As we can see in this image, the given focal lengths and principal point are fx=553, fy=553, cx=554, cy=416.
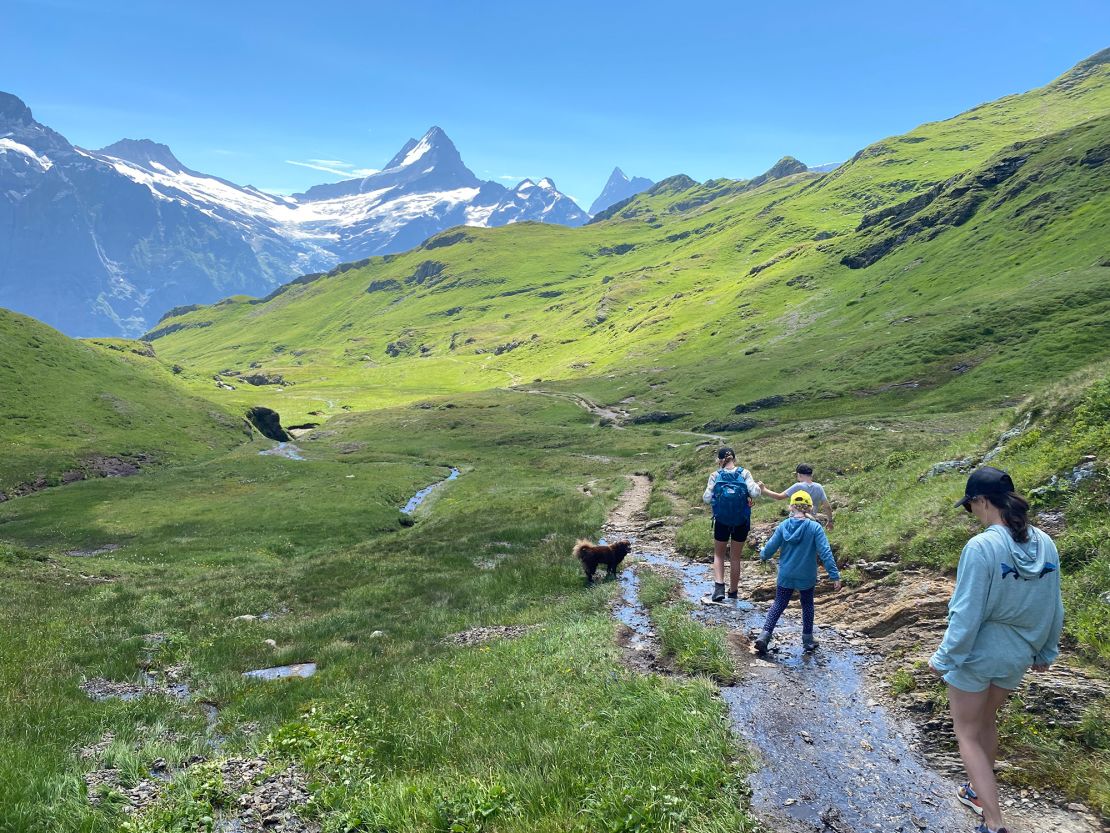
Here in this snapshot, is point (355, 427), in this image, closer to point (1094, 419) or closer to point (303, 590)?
point (303, 590)

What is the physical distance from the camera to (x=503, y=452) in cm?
9031

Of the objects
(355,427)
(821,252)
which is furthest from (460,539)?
(821,252)

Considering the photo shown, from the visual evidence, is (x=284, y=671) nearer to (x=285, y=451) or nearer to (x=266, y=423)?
(x=285, y=451)

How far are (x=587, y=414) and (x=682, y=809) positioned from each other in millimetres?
111309

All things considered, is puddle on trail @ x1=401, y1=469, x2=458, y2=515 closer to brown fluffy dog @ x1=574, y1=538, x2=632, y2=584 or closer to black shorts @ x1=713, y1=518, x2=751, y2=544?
brown fluffy dog @ x1=574, y1=538, x2=632, y2=584

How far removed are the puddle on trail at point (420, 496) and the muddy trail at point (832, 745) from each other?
5009cm

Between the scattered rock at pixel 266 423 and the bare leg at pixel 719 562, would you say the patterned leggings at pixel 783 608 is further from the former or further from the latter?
the scattered rock at pixel 266 423

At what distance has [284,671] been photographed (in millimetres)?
14336

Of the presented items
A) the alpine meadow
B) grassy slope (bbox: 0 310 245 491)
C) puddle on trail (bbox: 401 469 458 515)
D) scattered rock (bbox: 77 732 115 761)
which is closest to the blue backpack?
the alpine meadow

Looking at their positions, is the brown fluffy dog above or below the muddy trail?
below

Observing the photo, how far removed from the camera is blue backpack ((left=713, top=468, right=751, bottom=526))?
1546 cm

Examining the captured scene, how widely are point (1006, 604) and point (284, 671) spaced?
15.2 meters

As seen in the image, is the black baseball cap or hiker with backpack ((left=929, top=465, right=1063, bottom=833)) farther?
the black baseball cap

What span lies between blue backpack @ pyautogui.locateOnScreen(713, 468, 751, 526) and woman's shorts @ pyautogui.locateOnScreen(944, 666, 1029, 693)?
898 centimetres
